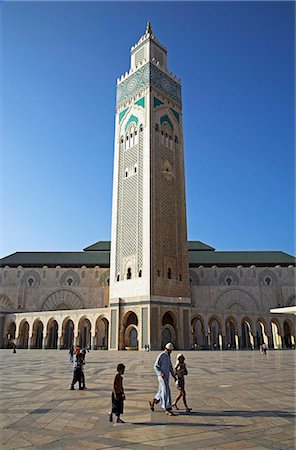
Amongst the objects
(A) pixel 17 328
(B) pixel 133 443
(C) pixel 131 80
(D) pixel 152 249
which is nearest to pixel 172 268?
(D) pixel 152 249

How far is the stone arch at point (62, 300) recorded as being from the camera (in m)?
43.0

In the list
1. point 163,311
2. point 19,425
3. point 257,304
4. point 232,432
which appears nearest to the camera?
point 232,432

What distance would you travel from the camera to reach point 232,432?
182 inches

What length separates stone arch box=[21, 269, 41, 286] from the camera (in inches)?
1745

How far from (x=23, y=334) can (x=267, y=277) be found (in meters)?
31.2

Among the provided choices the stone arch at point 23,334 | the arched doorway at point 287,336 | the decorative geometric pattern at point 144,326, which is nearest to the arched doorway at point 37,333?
A: the stone arch at point 23,334

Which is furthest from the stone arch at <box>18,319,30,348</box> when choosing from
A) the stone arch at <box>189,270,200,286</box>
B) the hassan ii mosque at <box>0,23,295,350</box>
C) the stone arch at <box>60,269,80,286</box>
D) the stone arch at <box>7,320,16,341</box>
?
the stone arch at <box>189,270,200,286</box>

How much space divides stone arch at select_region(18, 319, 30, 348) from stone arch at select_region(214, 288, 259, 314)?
22.8 m

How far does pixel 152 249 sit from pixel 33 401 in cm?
2467

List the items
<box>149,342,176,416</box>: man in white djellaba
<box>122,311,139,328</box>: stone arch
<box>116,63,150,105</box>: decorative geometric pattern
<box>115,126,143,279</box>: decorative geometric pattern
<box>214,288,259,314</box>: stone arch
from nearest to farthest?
<box>149,342,176,416</box>: man in white djellaba, <box>122,311,139,328</box>: stone arch, <box>115,126,143,279</box>: decorative geometric pattern, <box>116,63,150,105</box>: decorative geometric pattern, <box>214,288,259,314</box>: stone arch

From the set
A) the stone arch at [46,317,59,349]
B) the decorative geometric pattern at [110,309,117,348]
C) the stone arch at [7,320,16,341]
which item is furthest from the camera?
the stone arch at [7,320,16,341]

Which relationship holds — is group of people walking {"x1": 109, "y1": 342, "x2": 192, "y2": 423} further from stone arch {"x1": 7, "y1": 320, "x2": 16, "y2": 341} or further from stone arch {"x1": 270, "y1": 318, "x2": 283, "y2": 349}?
stone arch {"x1": 7, "y1": 320, "x2": 16, "y2": 341}

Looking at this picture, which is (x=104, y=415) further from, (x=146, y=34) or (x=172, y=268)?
(x=146, y=34)

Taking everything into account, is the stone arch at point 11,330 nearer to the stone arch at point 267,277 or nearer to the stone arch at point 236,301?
the stone arch at point 236,301
